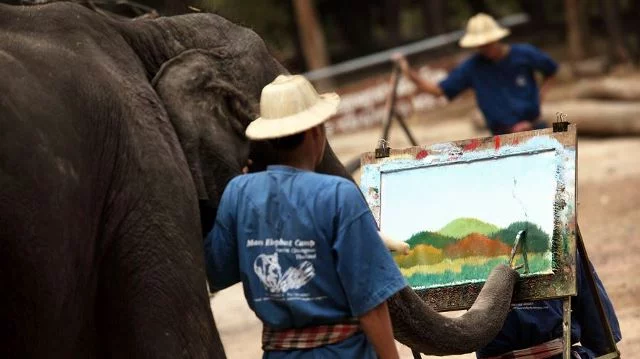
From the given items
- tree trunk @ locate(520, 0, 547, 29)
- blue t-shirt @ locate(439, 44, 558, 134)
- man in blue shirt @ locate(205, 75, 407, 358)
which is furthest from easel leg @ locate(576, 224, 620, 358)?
tree trunk @ locate(520, 0, 547, 29)

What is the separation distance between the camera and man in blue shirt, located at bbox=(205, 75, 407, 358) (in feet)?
14.1

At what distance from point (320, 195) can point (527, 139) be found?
165 centimetres

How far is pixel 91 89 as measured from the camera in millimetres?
5102

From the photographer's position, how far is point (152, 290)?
16.7 feet

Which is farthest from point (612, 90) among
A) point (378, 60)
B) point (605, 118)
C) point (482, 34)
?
point (482, 34)

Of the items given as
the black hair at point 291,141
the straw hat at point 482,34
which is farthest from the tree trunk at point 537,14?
the black hair at point 291,141

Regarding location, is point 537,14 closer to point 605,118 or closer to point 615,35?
point 615,35

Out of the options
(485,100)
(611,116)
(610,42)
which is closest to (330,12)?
(610,42)

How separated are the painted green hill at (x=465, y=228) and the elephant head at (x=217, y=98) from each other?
1.03 feet

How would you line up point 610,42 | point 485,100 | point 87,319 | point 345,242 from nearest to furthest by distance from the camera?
point 345,242
point 87,319
point 485,100
point 610,42

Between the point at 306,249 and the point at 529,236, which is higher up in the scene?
the point at 306,249

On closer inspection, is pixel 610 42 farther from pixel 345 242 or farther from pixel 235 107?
pixel 345 242

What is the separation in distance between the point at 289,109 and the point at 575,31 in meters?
19.5

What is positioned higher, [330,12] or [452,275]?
[452,275]
